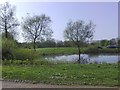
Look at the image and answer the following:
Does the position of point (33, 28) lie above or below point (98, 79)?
above

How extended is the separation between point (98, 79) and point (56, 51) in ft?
42.1

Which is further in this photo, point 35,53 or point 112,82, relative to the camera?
point 35,53

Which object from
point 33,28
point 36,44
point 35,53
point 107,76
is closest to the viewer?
point 107,76

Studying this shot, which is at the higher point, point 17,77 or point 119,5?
point 119,5

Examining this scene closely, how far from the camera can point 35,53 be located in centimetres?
2120

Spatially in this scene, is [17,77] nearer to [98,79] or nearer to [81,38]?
[98,79]

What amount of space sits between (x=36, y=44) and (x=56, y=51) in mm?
5115

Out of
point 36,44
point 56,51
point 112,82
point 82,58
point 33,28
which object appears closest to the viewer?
point 112,82

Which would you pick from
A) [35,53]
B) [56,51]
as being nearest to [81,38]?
[56,51]

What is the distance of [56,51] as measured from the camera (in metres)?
23.0

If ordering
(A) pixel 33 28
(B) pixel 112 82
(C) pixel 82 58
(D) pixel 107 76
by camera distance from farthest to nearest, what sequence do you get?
(A) pixel 33 28
(C) pixel 82 58
(D) pixel 107 76
(B) pixel 112 82

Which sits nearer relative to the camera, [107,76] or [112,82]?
[112,82]

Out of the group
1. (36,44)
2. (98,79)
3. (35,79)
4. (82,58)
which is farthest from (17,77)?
(36,44)

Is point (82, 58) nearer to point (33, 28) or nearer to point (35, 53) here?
point (35, 53)
